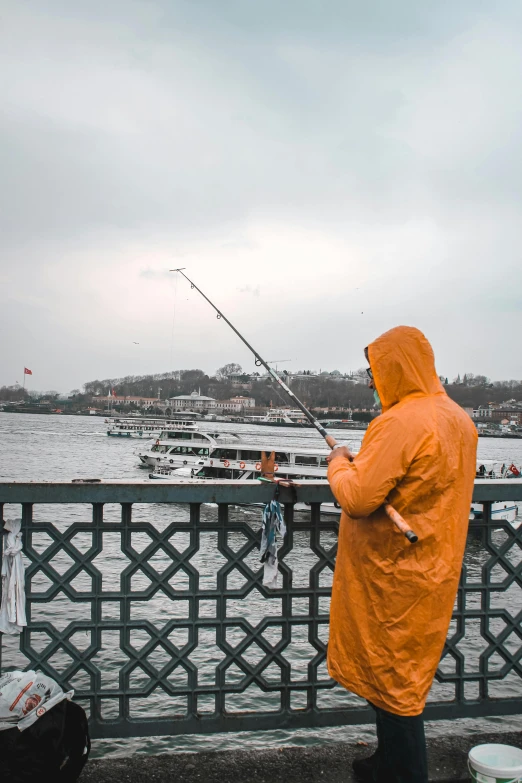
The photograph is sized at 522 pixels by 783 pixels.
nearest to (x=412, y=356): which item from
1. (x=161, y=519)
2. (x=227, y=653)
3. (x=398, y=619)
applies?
(x=398, y=619)

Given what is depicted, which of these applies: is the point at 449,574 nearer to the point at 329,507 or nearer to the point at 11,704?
the point at 11,704

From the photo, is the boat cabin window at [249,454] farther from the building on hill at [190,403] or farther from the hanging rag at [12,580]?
the building on hill at [190,403]

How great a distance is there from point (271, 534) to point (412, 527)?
36.6 inches

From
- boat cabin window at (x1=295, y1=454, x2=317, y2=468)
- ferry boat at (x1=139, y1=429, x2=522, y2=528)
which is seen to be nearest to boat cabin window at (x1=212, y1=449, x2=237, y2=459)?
ferry boat at (x1=139, y1=429, x2=522, y2=528)

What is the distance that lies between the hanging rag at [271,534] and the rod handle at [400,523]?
2.83 ft

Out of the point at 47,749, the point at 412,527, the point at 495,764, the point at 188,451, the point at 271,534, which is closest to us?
the point at 412,527

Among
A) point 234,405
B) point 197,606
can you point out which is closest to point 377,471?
point 197,606

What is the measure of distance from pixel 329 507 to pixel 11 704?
26.0m

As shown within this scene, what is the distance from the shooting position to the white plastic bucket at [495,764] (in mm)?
2617

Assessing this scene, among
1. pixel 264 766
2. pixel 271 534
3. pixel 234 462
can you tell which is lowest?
pixel 234 462

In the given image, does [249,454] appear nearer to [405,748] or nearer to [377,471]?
[405,748]

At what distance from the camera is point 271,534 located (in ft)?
10.0

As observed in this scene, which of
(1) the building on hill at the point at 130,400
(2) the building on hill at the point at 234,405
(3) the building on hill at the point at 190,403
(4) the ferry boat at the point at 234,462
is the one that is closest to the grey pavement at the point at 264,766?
(4) the ferry boat at the point at 234,462

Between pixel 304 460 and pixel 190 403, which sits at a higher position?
pixel 190 403
